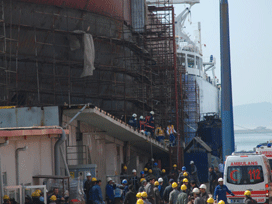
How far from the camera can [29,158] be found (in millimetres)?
15078

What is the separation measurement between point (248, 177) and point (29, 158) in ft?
23.2

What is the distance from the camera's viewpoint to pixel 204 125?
4231 centimetres

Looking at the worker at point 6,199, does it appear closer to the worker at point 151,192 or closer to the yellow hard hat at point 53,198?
the yellow hard hat at point 53,198

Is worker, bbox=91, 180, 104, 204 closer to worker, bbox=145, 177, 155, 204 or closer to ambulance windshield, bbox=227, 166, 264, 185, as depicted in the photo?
worker, bbox=145, 177, 155, 204

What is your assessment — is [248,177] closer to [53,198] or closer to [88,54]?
[53,198]

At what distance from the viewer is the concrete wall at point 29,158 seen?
43.9 feet

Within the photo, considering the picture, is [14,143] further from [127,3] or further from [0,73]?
[127,3]

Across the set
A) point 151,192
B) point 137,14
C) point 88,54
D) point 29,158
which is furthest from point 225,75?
point 29,158

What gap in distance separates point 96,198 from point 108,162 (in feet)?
33.7

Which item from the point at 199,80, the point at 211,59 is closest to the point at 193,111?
the point at 199,80

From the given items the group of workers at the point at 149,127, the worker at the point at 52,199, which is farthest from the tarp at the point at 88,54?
the worker at the point at 52,199

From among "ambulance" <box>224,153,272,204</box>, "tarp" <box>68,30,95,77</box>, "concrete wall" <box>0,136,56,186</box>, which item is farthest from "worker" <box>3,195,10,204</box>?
"tarp" <box>68,30,95,77</box>

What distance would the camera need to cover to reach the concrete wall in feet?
43.9

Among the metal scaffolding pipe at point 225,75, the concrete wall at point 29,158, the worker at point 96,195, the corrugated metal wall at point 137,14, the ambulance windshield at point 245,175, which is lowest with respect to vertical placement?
the worker at point 96,195
